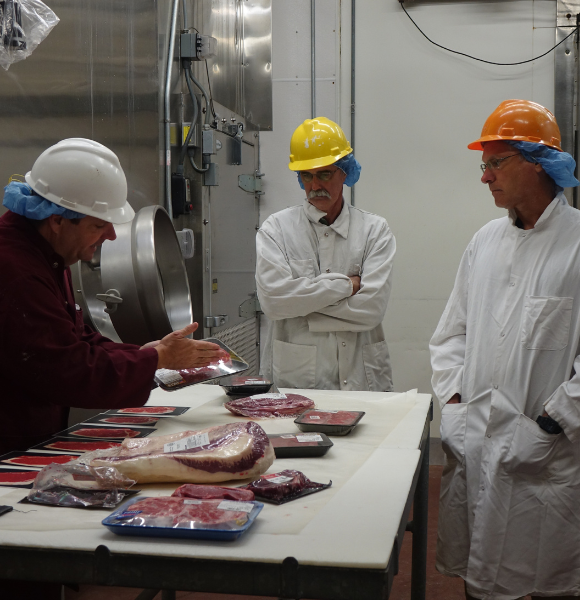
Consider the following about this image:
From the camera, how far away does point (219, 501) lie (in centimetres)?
118

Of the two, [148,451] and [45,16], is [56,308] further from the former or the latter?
[45,16]

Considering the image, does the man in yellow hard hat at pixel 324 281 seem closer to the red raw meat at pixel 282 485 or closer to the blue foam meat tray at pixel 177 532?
the red raw meat at pixel 282 485

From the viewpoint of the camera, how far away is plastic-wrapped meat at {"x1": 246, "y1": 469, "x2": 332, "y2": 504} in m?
1.27

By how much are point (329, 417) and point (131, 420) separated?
0.57m

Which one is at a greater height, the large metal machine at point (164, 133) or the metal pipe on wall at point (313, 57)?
the metal pipe on wall at point (313, 57)

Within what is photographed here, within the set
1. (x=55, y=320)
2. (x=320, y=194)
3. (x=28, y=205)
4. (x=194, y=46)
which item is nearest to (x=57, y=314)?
(x=55, y=320)

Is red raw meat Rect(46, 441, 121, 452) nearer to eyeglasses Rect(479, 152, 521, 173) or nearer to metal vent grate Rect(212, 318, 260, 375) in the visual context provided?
eyeglasses Rect(479, 152, 521, 173)

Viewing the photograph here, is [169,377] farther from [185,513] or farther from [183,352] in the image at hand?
[185,513]

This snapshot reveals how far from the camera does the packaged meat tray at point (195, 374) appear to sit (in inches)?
77.5

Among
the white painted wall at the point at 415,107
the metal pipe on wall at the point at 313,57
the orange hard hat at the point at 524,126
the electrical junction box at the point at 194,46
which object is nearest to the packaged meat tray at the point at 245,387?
the orange hard hat at the point at 524,126

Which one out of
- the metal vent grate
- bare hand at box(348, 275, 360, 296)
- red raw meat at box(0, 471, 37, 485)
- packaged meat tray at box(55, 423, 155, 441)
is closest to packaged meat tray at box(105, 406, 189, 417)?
packaged meat tray at box(55, 423, 155, 441)

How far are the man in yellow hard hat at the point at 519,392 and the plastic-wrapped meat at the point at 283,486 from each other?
0.86 metres

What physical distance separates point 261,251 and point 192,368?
884 mm

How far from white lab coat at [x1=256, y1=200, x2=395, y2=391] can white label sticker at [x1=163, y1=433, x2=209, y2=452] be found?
1159 millimetres
